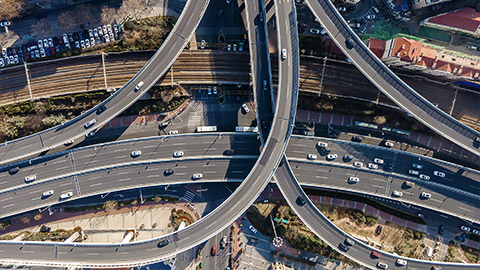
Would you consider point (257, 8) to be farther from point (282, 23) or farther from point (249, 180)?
point (249, 180)

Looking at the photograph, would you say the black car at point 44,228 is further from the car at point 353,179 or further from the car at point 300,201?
the car at point 353,179

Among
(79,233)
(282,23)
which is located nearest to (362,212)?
(282,23)

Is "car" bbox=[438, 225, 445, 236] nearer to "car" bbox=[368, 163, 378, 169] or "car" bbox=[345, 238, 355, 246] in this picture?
"car" bbox=[368, 163, 378, 169]

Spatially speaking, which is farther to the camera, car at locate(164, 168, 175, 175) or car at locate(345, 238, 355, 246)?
car at locate(164, 168, 175, 175)

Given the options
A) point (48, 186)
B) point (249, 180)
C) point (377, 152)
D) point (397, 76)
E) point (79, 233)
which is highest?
point (397, 76)

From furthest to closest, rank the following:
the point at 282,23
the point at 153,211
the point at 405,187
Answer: the point at 153,211
the point at 405,187
the point at 282,23

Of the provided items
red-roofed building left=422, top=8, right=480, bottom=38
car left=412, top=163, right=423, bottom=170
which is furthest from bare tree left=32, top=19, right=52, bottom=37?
car left=412, top=163, right=423, bottom=170

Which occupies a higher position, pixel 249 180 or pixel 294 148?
pixel 294 148

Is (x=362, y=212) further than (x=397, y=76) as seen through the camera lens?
Yes
